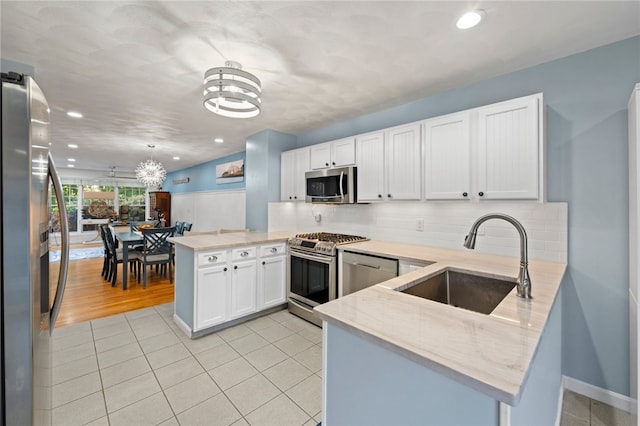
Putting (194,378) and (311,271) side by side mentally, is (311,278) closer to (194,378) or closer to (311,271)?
(311,271)

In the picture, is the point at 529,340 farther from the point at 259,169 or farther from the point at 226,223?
the point at 226,223

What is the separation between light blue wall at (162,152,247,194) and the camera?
6.09 metres

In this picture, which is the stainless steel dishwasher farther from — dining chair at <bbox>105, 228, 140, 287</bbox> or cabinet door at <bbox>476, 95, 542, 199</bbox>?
dining chair at <bbox>105, 228, 140, 287</bbox>

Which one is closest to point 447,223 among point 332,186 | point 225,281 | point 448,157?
point 448,157

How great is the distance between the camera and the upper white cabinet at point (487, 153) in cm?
199

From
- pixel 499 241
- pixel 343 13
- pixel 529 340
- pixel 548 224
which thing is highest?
pixel 343 13

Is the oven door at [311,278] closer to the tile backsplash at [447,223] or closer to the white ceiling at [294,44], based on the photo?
the tile backsplash at [447,223]

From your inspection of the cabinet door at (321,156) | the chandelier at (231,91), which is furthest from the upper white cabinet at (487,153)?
the chandelier at (231,91)

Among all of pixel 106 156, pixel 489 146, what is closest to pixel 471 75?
pixel 489 146

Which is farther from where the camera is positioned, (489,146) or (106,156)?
(106,156)

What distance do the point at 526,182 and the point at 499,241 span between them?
0.61 metres

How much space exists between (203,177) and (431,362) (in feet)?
24.7

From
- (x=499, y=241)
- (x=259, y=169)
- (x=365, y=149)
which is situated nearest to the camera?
(x=499, y=241)

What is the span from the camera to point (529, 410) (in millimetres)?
911
